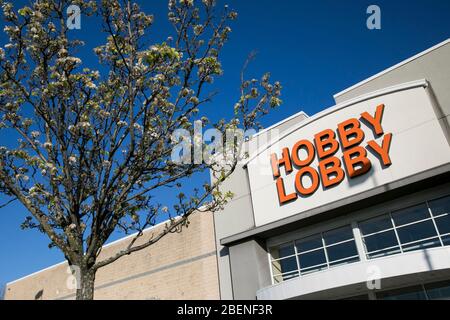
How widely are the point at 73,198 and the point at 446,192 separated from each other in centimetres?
1289

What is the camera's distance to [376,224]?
1545 cm

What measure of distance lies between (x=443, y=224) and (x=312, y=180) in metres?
5.36

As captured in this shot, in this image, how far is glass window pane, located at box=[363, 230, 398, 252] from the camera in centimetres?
1484

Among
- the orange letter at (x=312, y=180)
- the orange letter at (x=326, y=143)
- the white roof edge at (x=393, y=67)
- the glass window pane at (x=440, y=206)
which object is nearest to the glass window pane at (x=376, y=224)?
the glass window pane at (x=440, y=206)

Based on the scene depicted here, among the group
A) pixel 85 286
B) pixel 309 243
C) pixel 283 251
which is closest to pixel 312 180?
pixel 309 243

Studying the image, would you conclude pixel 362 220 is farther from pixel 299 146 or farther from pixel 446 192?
pixel 299 146

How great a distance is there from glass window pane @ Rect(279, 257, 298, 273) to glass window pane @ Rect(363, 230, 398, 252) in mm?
3492

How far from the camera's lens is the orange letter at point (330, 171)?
16.1 meters

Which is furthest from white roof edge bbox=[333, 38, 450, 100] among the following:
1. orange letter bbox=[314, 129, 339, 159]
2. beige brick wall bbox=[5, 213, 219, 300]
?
beige brick wall bbox=[5, 213, 219, 300]

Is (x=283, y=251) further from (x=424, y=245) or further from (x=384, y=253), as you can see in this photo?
(x=424, y=245)

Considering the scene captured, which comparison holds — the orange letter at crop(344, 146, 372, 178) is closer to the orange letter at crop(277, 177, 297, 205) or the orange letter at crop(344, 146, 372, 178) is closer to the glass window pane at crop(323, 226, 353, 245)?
the glass window pane at crop(323, 226, 353, 245)

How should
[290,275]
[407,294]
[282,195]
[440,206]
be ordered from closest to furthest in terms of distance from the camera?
[440,206] → [407,294] → [290,275] → [282,195]

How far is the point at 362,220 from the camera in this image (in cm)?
1582

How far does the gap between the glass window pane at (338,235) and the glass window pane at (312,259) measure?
1.91ft
